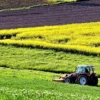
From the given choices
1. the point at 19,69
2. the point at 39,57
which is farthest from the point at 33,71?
the point at 39,57

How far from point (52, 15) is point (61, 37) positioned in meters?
12.5

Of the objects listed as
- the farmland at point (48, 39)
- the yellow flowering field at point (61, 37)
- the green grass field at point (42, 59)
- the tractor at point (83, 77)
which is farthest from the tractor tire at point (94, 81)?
the yellow flowering field at point (61, 37)

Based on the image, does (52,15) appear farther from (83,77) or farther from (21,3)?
(83,77)

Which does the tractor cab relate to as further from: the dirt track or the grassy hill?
the dirt track

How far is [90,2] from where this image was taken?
74750 mm

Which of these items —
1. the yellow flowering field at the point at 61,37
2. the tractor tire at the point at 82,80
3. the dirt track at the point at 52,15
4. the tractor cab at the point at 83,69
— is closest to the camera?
the tractor tire at the point at 82,80

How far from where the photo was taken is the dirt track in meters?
62.4

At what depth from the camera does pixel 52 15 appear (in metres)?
66.6

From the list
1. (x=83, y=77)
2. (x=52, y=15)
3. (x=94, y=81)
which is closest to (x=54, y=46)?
(x=52, y=15)

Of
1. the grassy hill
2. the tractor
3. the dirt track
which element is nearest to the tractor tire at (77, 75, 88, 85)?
the tractor

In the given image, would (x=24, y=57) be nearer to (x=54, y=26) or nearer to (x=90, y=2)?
(x=54, y=26)

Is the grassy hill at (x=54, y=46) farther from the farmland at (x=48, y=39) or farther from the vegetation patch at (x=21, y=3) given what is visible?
the vegetation patch at (x=21, y=3)

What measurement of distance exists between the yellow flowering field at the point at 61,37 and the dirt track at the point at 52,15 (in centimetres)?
320

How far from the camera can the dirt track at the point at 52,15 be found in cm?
6243
